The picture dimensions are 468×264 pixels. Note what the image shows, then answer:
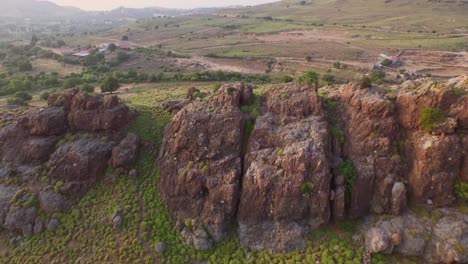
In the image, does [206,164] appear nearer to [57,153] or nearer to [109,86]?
[57,153]

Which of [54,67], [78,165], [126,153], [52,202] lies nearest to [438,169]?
[126,153]

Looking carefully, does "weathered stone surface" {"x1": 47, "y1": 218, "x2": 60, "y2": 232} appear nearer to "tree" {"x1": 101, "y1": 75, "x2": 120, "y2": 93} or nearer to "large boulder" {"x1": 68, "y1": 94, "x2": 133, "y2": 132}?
"large boulder" {"x1": 68, "y1": 94, "x2": 133, "y2": 132}

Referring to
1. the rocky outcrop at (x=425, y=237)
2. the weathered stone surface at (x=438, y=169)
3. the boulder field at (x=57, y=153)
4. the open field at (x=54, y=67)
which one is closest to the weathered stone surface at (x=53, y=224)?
the boulder field at (x=57, y=153)

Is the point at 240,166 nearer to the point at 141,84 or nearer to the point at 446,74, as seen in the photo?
the point at 141,84

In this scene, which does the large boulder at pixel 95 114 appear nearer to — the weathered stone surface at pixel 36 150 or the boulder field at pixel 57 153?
the boulder field at pixel 57 153

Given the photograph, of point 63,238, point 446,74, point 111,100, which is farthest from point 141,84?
point 446,74

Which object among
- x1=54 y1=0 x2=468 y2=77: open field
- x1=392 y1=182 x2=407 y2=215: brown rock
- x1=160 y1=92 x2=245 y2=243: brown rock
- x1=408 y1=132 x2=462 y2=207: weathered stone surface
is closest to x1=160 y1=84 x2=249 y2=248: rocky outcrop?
x1=160 y1=92 x2=245 y2=243: brown rock

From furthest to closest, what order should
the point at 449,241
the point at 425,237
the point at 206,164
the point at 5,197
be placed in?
the point at 5,197 → the point at 206,164 → the point at 425,237 → the point at 449,241
